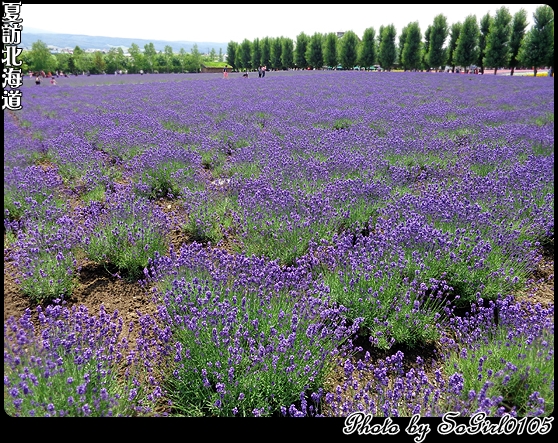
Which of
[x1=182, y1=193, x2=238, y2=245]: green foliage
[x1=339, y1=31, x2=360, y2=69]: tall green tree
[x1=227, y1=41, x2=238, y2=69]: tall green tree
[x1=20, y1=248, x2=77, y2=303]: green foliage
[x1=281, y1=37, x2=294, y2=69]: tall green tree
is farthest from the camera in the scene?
[x1=227, y1=41, x2=238, y2=69]: tall green tree

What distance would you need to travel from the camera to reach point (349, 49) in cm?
4866

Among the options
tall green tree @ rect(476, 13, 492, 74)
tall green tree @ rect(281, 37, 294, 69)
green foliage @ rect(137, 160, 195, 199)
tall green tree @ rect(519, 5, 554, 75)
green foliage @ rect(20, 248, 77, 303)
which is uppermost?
tall green tree @ rect(281, 37, 294, 69)

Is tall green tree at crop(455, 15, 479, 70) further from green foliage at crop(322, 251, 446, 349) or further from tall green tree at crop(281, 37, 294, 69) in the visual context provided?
green foliage at crop(322, 251, 446, 349)

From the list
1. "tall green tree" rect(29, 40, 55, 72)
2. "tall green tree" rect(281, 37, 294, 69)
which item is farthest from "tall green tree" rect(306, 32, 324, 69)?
"tall green tree" rect(29, 40, 55, 72)

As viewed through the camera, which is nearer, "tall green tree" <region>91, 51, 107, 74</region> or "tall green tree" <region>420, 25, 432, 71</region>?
"tall green tree" <region>420, 25, 432, 71</region>

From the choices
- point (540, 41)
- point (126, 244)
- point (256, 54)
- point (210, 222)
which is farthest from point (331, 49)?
point (126, 244)

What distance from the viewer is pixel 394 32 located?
45.6 m

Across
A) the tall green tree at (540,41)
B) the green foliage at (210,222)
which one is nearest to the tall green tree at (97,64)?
the tall green tree at (540,41)

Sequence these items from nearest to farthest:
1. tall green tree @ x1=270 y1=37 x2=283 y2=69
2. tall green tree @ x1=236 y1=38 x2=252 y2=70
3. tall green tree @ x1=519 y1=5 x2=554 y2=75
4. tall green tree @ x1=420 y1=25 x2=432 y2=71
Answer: tall green tree @ x1=519 y1=5 x2=554 y2=75 → tall green tree @ x1=420 y1=25 x2=432 y2=71 → tall green tree @ x1=270 y1=37 x2=283 y2=69 → tall green tree @ x1=236 y1=38 x2=252 y2=70

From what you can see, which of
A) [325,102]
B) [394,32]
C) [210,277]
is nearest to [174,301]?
[210,277]

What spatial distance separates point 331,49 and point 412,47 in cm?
1148

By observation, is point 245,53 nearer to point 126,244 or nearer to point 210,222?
point 210,222

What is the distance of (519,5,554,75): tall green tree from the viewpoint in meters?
29.3

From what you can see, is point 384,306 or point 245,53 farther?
point 245,53
